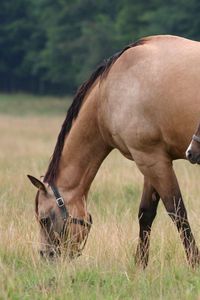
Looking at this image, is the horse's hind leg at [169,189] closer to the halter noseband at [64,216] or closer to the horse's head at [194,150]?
the horse's head at [194,150]

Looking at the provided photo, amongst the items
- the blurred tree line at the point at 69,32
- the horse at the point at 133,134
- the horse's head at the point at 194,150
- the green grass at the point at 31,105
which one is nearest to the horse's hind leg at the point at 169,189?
the horse at the point at 133,134

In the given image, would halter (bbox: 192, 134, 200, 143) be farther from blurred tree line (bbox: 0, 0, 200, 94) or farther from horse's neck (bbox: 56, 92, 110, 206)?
blurred tree line (bbox: 0, 0, 200, 94)

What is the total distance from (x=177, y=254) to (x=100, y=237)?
716 millimetres

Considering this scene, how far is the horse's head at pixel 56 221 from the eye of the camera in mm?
6691

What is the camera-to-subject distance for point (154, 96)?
6105mm

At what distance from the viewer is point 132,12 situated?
49094mm

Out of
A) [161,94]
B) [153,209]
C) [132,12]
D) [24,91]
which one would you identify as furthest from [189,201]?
[24,91]

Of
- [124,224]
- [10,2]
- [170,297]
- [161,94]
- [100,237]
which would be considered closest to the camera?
[170,297]

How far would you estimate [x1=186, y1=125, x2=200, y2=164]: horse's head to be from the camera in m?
5.50

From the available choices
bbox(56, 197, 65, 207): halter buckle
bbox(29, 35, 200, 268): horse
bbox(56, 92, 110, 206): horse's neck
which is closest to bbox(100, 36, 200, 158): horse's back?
bbox(29, 35, 200, 268): horse

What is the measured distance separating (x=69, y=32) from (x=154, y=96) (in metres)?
47.7

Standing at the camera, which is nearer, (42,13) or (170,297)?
(170,297)

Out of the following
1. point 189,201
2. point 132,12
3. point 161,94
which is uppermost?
point 132,12

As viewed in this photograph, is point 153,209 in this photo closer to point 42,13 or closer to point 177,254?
point 177,254
